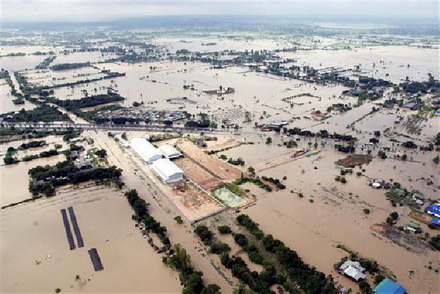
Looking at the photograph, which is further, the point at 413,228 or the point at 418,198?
the point at 418,198

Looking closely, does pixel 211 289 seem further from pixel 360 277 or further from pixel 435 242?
pixel 435 242

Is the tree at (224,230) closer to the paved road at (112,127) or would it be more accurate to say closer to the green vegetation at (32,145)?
the paved road at (112,127)

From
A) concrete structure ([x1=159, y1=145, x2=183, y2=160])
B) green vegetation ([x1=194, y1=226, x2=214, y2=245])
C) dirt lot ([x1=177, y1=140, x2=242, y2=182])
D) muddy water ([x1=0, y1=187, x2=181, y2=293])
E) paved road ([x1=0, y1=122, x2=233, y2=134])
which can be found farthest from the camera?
paved road ([x1=0, y1=122, x2=233, y2=134])

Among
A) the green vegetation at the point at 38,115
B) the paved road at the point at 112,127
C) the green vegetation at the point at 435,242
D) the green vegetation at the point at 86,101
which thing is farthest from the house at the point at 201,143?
the green vegetation at the point at 435,242

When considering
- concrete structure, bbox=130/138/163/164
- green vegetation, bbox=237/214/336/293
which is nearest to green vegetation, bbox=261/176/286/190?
green vegetation, bbox=237/214/336/293

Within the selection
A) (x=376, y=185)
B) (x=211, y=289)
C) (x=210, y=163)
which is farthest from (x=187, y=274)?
(x=376, y=185)

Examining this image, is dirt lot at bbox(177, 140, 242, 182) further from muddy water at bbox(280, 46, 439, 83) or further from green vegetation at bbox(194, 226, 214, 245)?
muddy water at bbox(280, 46, 439, 83)

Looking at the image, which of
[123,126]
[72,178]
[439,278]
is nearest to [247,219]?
[439,278]

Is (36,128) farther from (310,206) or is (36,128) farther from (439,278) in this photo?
(439,278)
